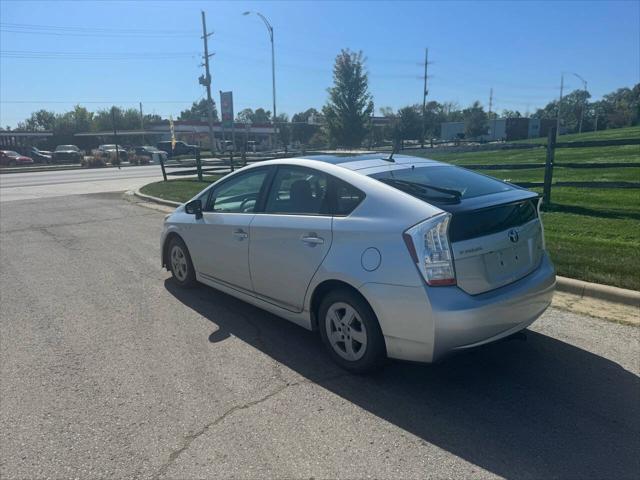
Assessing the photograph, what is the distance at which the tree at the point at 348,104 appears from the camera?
1555 inches

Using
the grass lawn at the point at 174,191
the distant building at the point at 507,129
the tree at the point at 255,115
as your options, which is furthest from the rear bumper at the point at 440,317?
the tree at the point at 255,115

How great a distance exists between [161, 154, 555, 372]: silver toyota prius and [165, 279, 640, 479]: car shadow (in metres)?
0.28

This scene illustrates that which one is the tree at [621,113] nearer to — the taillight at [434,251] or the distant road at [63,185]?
the distant road at [63,185]

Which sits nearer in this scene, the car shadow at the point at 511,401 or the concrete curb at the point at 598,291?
the car shadow at the point at 511,401

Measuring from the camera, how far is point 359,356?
359 centimetres

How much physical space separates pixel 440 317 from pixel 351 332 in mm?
762

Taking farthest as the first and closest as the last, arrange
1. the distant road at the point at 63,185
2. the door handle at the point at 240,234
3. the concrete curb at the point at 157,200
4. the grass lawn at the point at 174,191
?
1. the distant road at the point at 63,185
2. the grass lawn at the point at 174,191
3. the concrete curb at the point at 157,200
4. the door handle at the point at 240,234

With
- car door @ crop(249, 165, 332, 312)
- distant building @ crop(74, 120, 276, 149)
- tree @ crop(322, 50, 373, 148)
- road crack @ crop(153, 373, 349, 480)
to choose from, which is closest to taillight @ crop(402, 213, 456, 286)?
car door @ crop(249, 165, 332, 312)

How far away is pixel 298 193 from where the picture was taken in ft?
13.9

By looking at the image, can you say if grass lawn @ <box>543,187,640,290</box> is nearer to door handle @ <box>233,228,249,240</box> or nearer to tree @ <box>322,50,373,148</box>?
door handle @ <box>233,228,249,240</box>

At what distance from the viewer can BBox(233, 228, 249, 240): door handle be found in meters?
4.53

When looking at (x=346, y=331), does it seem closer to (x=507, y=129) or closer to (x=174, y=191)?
(x=174, y=191)

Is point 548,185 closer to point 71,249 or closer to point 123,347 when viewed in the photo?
point 123,347

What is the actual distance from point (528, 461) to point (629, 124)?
93851 mm
